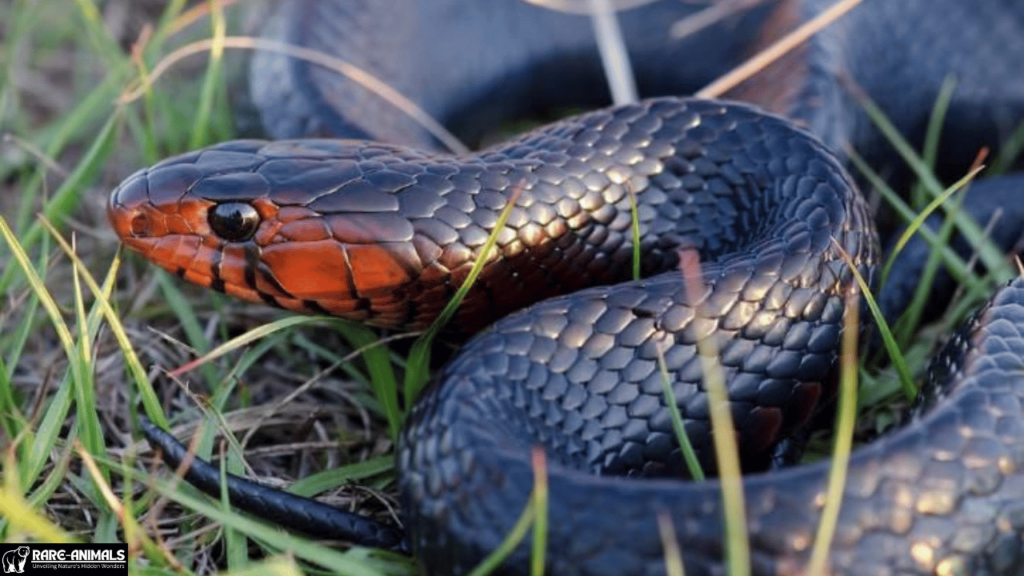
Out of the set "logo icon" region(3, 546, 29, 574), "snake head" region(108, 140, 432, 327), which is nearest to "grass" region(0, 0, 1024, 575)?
"logo icon" region(3, 546, 29, 574)

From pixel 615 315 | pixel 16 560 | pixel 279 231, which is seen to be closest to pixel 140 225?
pixel 279 231

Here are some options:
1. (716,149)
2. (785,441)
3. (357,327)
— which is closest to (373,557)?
(357,327)

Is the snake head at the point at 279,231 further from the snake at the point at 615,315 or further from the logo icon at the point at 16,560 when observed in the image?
the logo icon at the point at 16,560

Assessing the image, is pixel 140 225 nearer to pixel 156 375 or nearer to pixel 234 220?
pixel 234 220

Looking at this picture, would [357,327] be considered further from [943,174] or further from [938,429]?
[943,174]

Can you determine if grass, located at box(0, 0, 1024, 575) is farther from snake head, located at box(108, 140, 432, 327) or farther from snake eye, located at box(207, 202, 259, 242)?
snake eye, located at box(207, 202, 259, 242)

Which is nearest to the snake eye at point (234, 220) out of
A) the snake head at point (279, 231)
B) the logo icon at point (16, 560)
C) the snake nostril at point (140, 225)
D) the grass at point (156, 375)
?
the snake head at point (279, 231)

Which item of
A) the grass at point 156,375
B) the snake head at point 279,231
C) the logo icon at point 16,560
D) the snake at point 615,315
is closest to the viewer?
the snake at point 615,315
